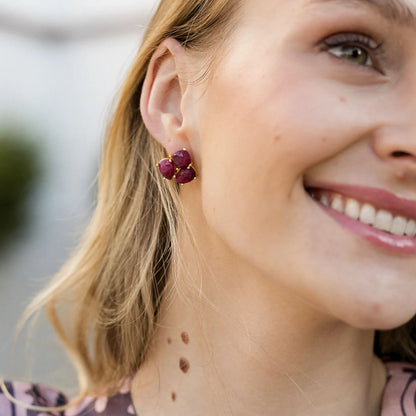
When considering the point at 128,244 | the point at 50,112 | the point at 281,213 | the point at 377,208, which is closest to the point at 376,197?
the point at 377,208

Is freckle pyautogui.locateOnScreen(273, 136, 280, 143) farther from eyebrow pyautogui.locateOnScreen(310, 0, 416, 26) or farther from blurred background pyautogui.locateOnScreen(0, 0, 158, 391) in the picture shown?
blurred background pyautogui.locateOnScreen(0, 0, 158, 391)

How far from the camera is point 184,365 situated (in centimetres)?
161

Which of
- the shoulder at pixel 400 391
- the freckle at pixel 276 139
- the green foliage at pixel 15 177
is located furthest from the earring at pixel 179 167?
Result: the green foliage at pixel 15 177

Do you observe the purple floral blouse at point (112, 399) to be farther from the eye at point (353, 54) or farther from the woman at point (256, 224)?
the eye at point (353, 54)

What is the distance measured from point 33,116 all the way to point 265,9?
32.7 ft

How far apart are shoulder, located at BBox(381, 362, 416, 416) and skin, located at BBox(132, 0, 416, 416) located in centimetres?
4

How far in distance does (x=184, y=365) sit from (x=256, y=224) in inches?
20.1

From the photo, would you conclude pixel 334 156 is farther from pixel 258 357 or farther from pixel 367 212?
pixel 258 357

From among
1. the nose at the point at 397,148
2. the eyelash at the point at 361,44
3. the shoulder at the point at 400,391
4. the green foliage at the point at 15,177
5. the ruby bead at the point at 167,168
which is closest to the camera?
the nose at the point at 397,148

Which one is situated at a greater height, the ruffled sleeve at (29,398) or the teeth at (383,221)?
the teeth at (383,221)

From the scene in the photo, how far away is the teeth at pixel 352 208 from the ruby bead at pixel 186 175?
45 cm

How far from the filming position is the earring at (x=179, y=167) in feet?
5.10

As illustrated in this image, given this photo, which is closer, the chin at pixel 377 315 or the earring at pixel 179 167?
the chin at pixel 377 315

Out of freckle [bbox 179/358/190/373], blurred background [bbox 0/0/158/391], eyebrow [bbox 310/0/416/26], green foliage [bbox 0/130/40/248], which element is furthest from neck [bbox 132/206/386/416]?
green foliage [bbox 0/130/40/248]
